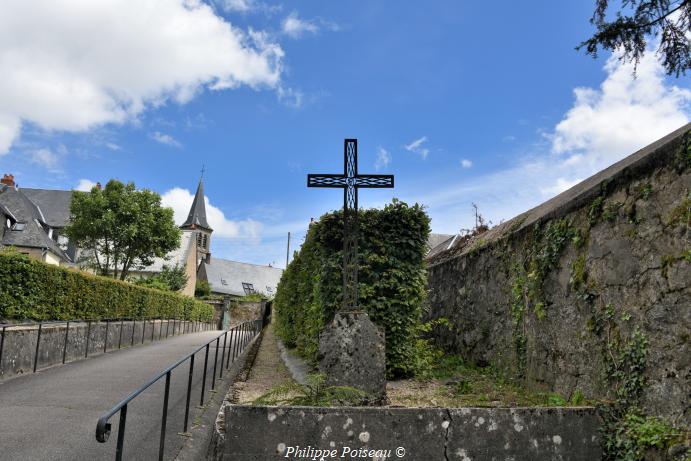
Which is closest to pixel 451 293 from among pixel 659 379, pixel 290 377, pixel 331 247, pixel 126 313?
pixel 331 247

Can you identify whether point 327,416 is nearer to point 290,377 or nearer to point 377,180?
point 377,180

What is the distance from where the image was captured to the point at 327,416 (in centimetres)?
312

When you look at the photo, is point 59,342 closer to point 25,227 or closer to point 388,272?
point 388,272

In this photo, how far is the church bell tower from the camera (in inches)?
2581

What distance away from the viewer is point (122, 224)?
37375 millimetres

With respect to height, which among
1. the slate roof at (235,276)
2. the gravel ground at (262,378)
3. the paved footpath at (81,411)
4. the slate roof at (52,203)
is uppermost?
the slate roof at (52,203)

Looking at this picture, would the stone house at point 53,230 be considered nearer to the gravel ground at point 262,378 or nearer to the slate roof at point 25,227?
the slate roof at point 25,227

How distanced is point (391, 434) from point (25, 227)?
144 feet

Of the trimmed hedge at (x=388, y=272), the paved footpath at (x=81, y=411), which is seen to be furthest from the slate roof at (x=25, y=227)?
the trimmed hedge at (x=388, y=272)

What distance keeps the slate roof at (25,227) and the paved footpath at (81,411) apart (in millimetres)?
32793

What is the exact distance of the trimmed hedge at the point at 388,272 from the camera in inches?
287

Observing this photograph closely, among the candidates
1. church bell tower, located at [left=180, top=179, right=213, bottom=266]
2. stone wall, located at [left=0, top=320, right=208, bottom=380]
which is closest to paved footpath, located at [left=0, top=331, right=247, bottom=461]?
stone wall, located at [left=0, top=320, right=208, bottom=380]

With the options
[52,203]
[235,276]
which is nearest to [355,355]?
[52,203]

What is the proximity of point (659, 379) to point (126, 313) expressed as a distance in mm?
17523
